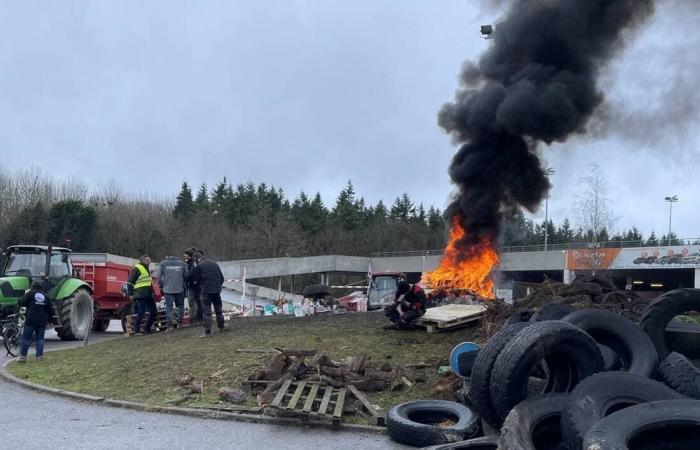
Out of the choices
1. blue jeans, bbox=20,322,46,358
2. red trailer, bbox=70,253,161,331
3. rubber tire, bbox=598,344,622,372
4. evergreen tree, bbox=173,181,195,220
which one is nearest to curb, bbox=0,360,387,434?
blue jeans, bbox=20,322,46,358

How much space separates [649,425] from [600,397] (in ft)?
1.81

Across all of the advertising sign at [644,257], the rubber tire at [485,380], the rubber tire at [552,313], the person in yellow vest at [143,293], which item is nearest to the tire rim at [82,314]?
the person in yellow vest at [143,293]

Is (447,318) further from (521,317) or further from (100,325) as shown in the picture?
(100,325)

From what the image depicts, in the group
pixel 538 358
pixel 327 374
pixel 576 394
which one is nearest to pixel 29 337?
pixel 327 374

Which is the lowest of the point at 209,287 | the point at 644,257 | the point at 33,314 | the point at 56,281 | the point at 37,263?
the point at 33,314

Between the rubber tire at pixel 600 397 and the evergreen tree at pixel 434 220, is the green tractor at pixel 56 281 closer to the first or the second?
the rubber tire at pixel 600 397

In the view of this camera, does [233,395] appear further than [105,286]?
No

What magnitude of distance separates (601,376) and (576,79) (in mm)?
12505

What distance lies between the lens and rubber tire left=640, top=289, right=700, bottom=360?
819 cm

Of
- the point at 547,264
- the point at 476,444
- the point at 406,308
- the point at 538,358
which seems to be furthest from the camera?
the point at 547,264

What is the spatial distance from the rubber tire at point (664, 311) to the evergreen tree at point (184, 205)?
2195 inches

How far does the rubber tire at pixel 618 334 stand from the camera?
23.3ft

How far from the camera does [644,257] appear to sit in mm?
37062

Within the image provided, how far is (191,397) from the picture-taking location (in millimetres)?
8086
